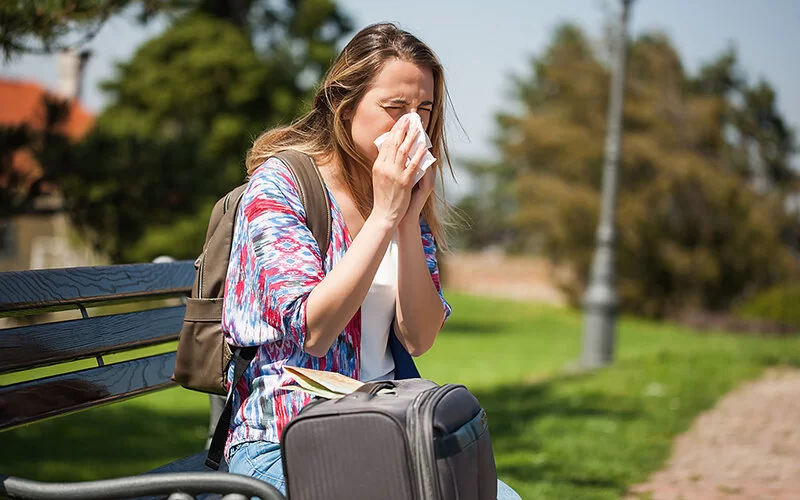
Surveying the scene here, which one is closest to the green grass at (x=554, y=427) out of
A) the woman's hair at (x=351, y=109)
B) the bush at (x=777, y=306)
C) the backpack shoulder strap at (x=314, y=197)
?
the woman's hair at (x=351, y=109)

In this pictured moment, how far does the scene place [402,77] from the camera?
2414 mm

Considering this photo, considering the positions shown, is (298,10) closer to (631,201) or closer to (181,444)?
(631,201)

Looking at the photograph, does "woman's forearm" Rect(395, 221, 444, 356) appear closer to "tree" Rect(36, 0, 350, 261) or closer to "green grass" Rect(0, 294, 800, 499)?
"green grass" Rect(0, 294, 800, 499)

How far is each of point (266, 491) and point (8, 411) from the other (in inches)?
34.5

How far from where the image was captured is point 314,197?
233cm

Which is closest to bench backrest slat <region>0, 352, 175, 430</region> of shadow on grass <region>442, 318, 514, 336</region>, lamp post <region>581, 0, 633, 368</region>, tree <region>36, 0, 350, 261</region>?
lamp post <region>581, 0, 633, 368</region>

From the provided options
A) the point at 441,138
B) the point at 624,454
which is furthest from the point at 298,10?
the point at 441,138

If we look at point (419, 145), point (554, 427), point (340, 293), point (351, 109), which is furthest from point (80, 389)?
point (554, 427)

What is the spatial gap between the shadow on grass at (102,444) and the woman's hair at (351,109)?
411 centimetres

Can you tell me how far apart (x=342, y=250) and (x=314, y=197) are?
0.49 feet

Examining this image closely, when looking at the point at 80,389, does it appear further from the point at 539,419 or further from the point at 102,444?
the point at 102,444

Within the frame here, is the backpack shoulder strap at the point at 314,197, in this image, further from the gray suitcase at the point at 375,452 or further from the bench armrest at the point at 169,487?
the bench armrest at the point at 169,487

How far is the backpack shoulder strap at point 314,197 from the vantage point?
231cm

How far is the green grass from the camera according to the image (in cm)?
554
